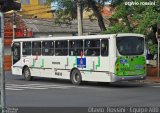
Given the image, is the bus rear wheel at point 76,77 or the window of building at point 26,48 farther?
the window of building at point 26,48

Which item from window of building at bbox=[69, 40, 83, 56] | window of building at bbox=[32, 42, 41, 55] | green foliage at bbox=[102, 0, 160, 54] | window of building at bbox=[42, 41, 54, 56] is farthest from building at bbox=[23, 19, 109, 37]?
window of building at bbox=[69, 40, 83, 56]

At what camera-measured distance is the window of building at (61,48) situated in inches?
1106

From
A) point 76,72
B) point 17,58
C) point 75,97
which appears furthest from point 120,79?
point 17,58

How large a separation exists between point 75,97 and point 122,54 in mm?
5955

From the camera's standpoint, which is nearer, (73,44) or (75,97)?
(75,97)

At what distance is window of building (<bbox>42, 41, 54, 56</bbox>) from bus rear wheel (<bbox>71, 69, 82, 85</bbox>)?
261 cm

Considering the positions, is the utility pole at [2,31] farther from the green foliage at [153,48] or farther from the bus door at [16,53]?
the green foliage at [153,48]

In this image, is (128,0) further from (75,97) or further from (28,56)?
(75,97)

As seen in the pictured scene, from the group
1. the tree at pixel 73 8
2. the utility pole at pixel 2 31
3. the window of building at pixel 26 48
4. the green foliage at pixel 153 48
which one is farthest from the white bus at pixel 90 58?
the utility pole at pixel 2 31

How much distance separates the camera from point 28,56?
103 ft

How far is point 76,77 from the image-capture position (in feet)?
89.0

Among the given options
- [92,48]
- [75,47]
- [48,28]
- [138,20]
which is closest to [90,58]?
[92,48]

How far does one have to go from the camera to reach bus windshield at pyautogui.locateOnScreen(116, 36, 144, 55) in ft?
82.2

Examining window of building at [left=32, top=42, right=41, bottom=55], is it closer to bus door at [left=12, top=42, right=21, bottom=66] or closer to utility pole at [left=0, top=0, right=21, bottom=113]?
bus door at [left=12, top=42, right=21, bottom=66]
